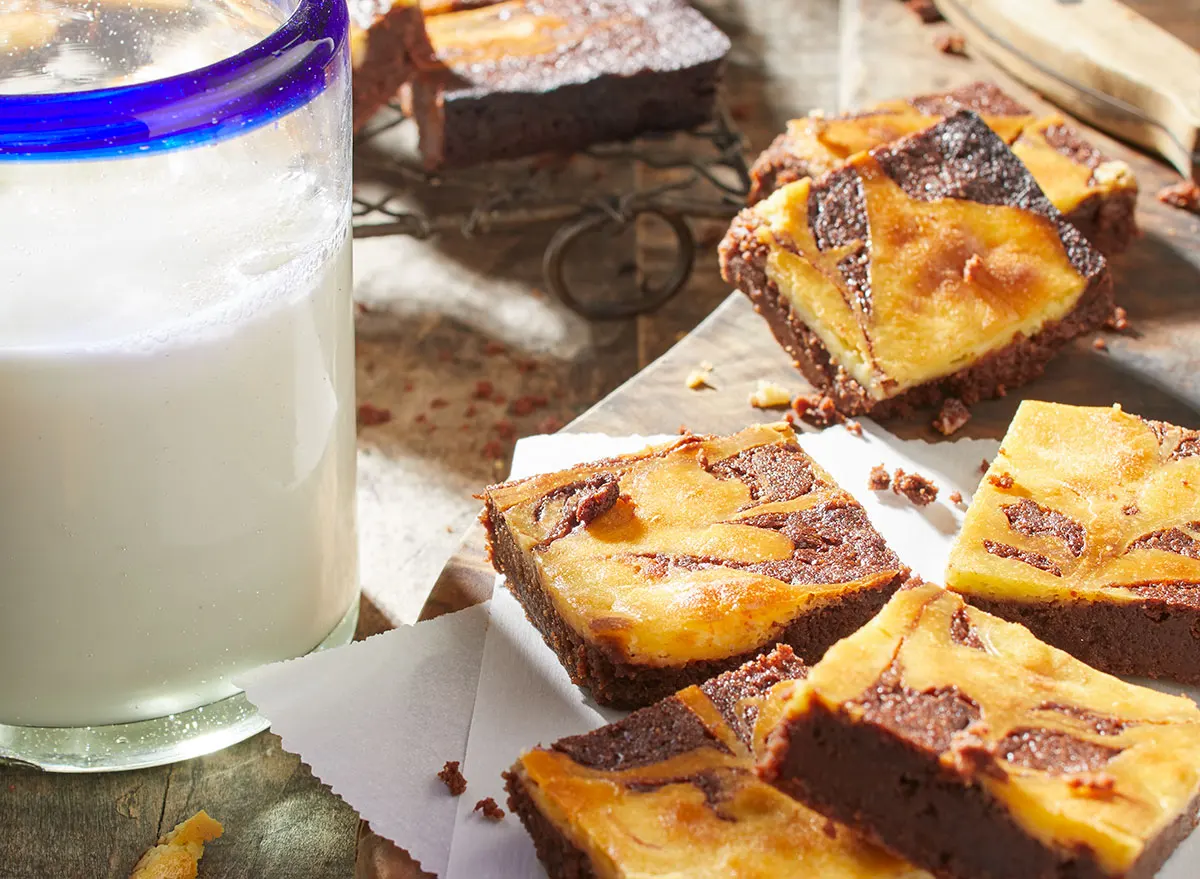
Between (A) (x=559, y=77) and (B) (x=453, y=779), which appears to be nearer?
(B) (x=453, y=779)

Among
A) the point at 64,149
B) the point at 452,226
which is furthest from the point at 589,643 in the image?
the point at 452,226

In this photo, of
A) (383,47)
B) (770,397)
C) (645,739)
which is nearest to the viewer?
(645,739)

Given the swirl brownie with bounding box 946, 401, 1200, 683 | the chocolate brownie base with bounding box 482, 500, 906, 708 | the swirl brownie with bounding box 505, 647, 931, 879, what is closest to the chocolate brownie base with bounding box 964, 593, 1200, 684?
the swirl brownie with bounding box 946, 401, 1200, 683

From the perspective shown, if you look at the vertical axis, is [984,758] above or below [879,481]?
above

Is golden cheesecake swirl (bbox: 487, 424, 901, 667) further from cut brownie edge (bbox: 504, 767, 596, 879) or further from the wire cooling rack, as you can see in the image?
the wire cooling rack

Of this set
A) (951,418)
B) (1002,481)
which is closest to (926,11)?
(951,418)

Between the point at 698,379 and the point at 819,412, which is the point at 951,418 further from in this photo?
the point at 698,379

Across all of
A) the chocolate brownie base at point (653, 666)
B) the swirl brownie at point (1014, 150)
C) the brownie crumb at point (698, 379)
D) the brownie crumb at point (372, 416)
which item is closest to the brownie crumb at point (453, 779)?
the chocolate brownie base at point (653, 666)
